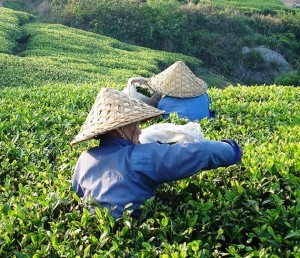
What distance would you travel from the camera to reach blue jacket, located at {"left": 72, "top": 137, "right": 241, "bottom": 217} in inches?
114

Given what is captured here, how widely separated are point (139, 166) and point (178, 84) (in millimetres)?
2776

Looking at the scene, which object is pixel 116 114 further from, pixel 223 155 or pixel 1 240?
pixel 1 240

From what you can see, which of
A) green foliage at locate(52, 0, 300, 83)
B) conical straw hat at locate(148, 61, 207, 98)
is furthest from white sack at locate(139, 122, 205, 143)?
green foliage at locate(52, 0, 300, 83)

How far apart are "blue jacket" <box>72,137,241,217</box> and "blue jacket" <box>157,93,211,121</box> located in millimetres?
2391

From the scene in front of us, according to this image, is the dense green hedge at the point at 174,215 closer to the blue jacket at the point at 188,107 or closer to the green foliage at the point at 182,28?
the blue jacket at the point at 188,107

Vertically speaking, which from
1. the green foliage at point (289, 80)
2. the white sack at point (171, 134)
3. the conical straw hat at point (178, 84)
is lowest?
the green foliage at point (289, 80)

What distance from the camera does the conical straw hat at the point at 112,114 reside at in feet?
10.2

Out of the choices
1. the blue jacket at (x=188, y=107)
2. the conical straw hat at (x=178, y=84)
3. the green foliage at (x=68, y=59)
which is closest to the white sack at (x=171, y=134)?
the blue jacket at (x=188, y=107)

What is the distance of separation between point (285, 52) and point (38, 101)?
77.7 feet

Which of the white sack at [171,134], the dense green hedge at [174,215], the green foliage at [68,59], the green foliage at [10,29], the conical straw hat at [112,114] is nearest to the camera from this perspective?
the dense green hedge at [174,215]

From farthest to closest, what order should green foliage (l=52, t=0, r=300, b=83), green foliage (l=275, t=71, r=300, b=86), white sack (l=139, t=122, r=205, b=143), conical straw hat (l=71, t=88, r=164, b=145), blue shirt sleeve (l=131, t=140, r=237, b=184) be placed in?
green foliage (l=52, t=0, r=300, b=83) < green foliage (l=275, t=71, r=300, b=86) < white sack (l=139, t=122, r=205, b=143) < conical straw hat (l=71, t=88, r=164, b=145) < blue shirt sleeve (l=131, t=140, r=237, b=184)

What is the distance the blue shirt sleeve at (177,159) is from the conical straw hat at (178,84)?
2645 millimetres

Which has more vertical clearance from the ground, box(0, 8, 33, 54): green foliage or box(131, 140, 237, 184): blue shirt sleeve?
box(131, 140, 237, 184): blue shirt sleeve

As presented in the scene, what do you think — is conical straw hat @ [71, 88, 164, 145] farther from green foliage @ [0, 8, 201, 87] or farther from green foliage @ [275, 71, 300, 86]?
green foliage @ [275, 71, 300, 86]
